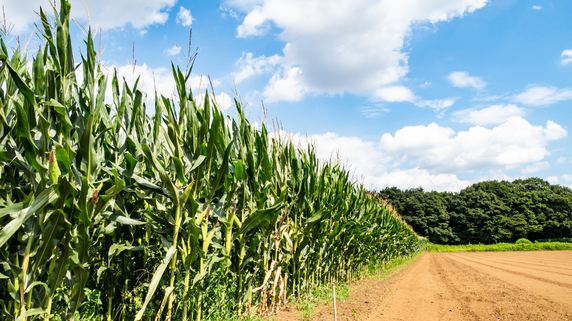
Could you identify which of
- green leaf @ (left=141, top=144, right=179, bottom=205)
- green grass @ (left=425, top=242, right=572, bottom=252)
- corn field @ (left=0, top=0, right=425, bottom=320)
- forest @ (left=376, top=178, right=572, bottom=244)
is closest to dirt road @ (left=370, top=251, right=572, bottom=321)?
corn field @ (left=0, top=0, right=425, bottom=320)

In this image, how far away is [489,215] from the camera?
1750 inches

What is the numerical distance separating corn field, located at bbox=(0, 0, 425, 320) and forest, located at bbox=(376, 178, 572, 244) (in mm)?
36942

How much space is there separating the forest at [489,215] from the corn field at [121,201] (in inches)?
1454

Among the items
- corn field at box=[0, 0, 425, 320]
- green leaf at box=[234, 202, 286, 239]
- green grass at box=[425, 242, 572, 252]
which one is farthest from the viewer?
green grass at box=[425, 242, 572, 252]

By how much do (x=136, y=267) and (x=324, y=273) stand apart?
3.88 meters

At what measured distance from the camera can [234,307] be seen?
325 centimetres

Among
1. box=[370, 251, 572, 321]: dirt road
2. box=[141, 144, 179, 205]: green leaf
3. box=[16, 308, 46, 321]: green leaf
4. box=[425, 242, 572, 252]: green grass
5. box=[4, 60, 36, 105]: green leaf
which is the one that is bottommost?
box=[425, 242, 572, 252]: green grass

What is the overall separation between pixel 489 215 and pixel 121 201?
2135 inches

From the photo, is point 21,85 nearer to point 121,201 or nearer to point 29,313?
point 121,201

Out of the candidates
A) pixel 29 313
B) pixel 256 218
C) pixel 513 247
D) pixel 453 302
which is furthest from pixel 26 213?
pixel 513 247

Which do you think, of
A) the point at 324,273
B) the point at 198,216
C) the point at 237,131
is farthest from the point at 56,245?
the point at 324,273

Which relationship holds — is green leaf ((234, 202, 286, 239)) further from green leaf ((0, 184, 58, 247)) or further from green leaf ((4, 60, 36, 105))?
green leaf ((4, 60, 36, 105))

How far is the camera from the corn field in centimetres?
164

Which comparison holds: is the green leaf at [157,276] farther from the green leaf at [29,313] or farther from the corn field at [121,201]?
the green leaf at [29,313]
